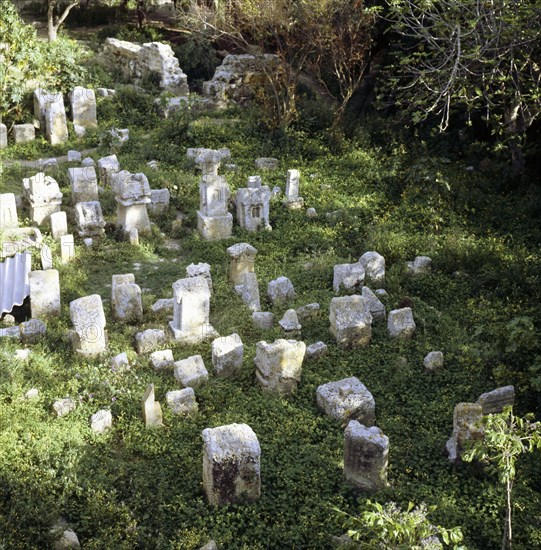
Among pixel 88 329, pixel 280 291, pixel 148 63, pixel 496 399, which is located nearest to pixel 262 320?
pixel 280 291

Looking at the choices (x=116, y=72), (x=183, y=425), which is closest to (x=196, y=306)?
(x=183, y=425)

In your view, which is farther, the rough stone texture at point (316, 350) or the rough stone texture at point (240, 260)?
the rough stone texture at point (240, 260)

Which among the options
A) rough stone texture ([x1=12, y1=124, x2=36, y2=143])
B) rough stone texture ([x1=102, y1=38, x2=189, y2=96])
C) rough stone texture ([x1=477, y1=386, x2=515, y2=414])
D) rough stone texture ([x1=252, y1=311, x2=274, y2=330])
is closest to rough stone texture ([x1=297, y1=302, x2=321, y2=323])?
rough stone texture ([x1=252, y1=311, x2=274, y2=330])

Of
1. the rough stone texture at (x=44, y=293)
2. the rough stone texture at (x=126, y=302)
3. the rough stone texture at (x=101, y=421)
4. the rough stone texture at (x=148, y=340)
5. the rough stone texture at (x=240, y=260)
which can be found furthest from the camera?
the rough stone texture at (x=240, y=260)

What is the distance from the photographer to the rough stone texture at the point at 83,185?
1377cm

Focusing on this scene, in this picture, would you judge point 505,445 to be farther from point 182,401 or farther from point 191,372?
point 191,372

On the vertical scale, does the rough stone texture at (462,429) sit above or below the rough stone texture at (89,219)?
below

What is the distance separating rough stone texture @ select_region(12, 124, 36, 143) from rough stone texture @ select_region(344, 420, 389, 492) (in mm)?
12540

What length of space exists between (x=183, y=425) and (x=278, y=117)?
440 inches

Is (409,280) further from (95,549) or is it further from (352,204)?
(95,549)

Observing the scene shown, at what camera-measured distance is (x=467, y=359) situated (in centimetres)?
954

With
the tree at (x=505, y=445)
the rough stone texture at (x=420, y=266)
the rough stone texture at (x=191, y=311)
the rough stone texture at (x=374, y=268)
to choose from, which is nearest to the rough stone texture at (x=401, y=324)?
the rough stone texture at (x=374, y=268)

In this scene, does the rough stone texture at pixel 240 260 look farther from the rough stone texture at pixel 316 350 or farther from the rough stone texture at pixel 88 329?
the rough stone texture at pixel 88 329

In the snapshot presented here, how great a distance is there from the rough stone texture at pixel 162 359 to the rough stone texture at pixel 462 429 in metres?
3.50
